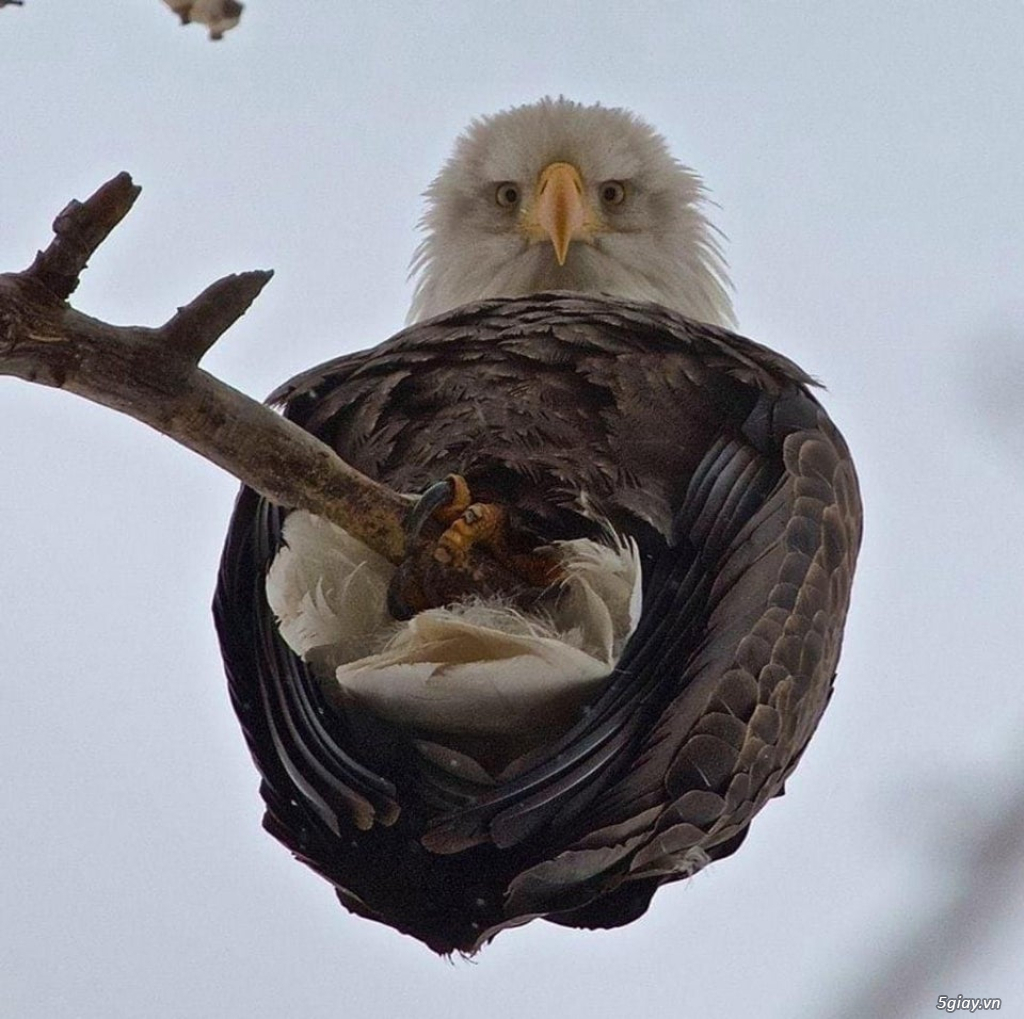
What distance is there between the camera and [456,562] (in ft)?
10.1

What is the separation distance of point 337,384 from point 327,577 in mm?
601

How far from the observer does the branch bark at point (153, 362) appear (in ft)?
7.64

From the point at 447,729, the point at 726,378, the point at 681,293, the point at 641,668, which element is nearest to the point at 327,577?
the point at 447,729

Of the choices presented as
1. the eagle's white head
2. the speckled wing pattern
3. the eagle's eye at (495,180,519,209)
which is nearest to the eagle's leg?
the speckled wing pattern

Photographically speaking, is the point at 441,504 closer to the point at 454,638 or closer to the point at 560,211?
the point at 454,638

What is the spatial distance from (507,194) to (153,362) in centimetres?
251

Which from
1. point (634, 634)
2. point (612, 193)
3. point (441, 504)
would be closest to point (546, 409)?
point (441, 504)

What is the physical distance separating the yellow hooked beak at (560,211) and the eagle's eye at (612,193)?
0.30ft

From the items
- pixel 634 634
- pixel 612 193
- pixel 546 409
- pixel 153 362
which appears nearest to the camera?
pixel 153 362

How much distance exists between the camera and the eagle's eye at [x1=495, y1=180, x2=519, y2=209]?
15.8ft

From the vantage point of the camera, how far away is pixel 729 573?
3.06 metres

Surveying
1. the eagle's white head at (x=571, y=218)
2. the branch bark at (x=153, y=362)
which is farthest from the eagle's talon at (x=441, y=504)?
the eagle's white head at (x=571, y=218)

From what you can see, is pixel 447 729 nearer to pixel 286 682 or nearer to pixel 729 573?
pixel 286 682

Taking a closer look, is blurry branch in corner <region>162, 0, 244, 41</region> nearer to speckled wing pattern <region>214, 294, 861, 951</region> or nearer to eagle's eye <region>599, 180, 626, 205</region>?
speckled wing pattern <region>214, 294, 861, 951</region>
